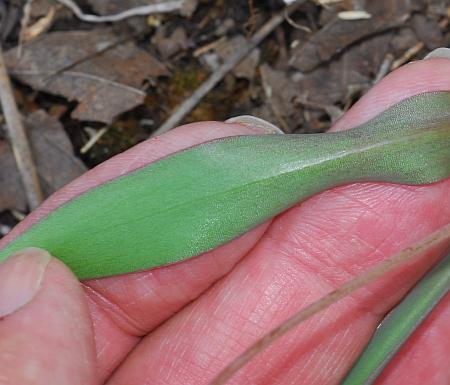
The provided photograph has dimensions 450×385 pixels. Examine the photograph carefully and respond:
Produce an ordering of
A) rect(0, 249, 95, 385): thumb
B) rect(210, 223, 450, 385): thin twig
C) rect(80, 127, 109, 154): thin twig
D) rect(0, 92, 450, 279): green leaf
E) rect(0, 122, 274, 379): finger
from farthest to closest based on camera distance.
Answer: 1. rect(80, 127, 109, 154): thin twig
2. rect(0, 122, 274, 379): finger
3. rect(0, 92, 450, 279): green leaf
4. rect(0, 249, 95, 385): thumb
5. rect(210, 223, 450, 385): thin twig

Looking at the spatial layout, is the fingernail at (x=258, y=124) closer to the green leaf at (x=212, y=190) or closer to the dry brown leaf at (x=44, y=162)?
the green leaf at (x=212, y=190)

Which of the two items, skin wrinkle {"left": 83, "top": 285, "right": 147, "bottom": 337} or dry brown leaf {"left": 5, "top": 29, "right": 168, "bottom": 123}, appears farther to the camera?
dry brown leaf {"left": 5, "top": 29, "right": 168, "bottom": 123}

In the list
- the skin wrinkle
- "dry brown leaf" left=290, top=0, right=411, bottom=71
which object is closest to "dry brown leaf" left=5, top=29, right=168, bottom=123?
"dry brown leaf" left=290, top=0, right=411, bottom=71

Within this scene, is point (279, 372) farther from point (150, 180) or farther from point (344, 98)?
point (344, 98)

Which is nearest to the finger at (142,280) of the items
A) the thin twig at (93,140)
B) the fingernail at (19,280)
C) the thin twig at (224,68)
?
the fingernail at (19,280)

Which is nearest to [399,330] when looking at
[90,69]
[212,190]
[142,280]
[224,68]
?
[212,190]

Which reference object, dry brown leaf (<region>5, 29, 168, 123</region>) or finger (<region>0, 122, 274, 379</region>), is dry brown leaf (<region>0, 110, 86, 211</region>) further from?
finger (<region>0, 122, 274, 379</region>)
